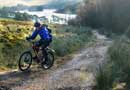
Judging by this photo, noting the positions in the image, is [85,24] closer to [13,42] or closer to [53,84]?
[13,42]

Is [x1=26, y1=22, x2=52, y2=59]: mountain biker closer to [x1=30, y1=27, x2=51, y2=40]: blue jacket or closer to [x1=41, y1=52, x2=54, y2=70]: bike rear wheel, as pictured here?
[x1=30, y1=27, x2=51, y2=40]: blue jacket

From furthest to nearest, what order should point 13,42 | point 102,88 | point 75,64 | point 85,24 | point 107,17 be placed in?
point 85,24
point 107,17
point 13,42
point 75,64
point 102,88

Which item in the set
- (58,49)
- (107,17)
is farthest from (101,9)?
(58,49)

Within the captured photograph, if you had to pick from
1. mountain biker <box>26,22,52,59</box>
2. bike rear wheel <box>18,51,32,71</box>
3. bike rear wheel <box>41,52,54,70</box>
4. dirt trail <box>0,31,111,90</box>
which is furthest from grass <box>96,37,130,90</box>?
bike rear wheel <box>18,51,32,71</box>

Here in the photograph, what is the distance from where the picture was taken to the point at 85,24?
213 feet

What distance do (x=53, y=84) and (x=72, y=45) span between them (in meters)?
13.9

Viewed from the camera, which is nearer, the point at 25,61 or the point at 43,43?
the point at 25,61

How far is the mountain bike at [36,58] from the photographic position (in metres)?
17.9

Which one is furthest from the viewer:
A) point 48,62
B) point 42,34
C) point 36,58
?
point 48,62

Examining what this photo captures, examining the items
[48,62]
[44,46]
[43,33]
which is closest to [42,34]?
[43,33]

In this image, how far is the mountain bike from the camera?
17.9 metres

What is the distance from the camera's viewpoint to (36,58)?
18.6 m

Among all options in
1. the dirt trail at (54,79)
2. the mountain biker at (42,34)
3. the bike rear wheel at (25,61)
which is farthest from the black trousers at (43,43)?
the dirt trail at (54,79)

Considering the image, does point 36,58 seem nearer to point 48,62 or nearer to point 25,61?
point 48,62
